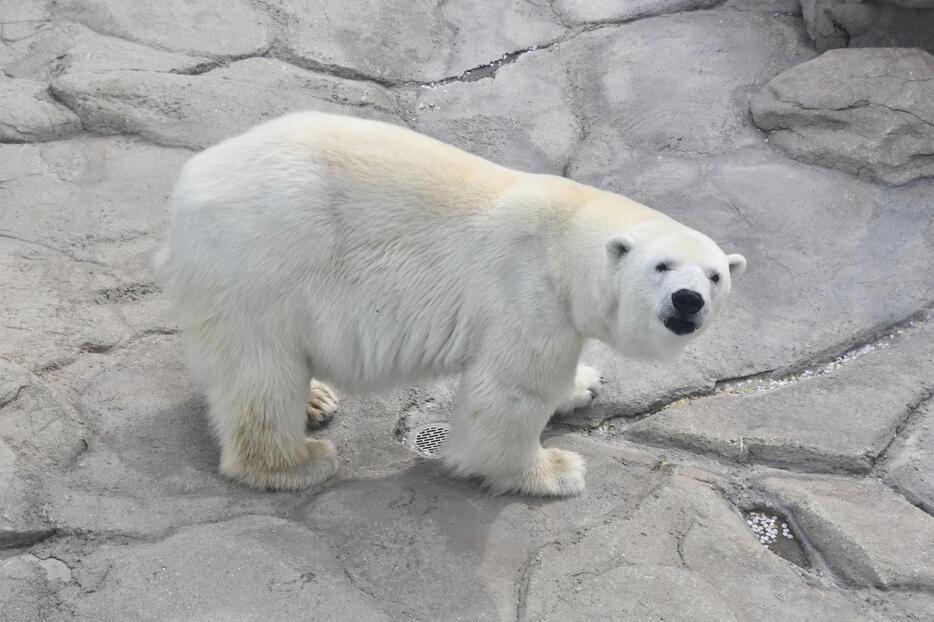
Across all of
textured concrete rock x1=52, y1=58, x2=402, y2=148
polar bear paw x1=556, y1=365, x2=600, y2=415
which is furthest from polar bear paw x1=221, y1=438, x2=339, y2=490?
textured concrete rock x1=52, y1=58, x2=402, y2=148

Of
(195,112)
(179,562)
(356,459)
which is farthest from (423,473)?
(195,112)

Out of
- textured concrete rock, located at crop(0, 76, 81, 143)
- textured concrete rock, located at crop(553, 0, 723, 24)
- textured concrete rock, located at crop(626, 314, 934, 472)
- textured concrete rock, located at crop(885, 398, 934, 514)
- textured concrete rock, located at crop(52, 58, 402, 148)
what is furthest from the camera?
textured concrete rock, located at crop(553, 0, 723, 24)

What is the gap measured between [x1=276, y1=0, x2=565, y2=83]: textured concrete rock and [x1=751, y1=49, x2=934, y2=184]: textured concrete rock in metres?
1.71

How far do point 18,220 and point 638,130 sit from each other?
344cm

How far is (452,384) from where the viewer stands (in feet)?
15.1

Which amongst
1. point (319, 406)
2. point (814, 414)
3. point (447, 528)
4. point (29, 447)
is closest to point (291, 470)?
point (319, 406)

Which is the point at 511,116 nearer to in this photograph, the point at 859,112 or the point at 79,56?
the point at 859,112

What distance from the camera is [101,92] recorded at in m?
5.61

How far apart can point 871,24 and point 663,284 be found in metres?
4.12

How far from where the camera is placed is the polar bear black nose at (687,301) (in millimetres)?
3176

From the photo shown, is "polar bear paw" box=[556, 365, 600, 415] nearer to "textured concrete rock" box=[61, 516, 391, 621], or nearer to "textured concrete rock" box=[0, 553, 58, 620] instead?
"textured concrete rock" box=[61, 516, 391, 621]

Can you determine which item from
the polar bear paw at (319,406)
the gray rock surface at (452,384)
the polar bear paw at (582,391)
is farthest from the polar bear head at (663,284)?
the polar bear paw at (319,406)

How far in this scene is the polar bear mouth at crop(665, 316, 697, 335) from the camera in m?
3.25

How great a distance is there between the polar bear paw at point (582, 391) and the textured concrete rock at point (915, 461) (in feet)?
3.97
